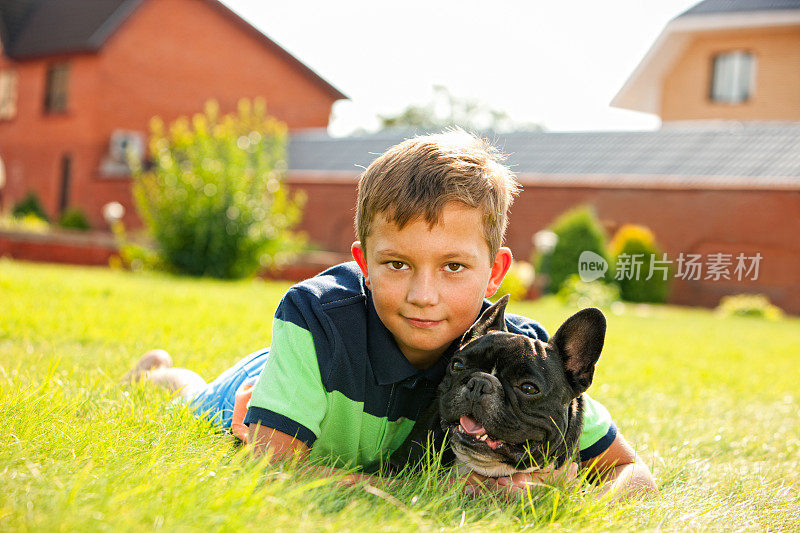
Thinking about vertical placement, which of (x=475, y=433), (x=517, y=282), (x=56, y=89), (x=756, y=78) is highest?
(x=56, y=89)

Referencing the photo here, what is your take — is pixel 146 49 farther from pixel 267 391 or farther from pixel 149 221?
pixel 267 391

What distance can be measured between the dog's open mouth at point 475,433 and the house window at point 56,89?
3029cm

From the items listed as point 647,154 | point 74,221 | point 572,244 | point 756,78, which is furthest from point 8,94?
point 756,78

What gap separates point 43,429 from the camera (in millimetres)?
2434

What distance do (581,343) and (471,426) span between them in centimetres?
45

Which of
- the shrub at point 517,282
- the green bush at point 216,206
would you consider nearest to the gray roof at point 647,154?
the green bush at point 216,206

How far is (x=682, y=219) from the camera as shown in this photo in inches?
868

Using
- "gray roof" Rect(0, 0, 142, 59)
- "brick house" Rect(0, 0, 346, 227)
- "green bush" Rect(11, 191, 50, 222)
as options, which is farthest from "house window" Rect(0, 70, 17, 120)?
"green bush" Rect(11, 191, 50, 222)

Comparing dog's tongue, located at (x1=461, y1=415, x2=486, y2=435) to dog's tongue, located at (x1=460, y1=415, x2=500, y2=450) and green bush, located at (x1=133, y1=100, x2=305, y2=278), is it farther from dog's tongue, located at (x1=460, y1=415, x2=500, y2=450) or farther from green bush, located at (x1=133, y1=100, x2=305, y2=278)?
green bush, located at (x1=133, y1=100, x2=305, y2=278)

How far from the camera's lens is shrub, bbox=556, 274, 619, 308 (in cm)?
1789

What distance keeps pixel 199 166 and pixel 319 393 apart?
12969 mm

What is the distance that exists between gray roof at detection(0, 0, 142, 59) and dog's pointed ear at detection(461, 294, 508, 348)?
2756 centimetres

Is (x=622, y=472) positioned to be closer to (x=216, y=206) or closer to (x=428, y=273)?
(x=428, y=273)

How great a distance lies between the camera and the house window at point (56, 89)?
2917 centimetres
